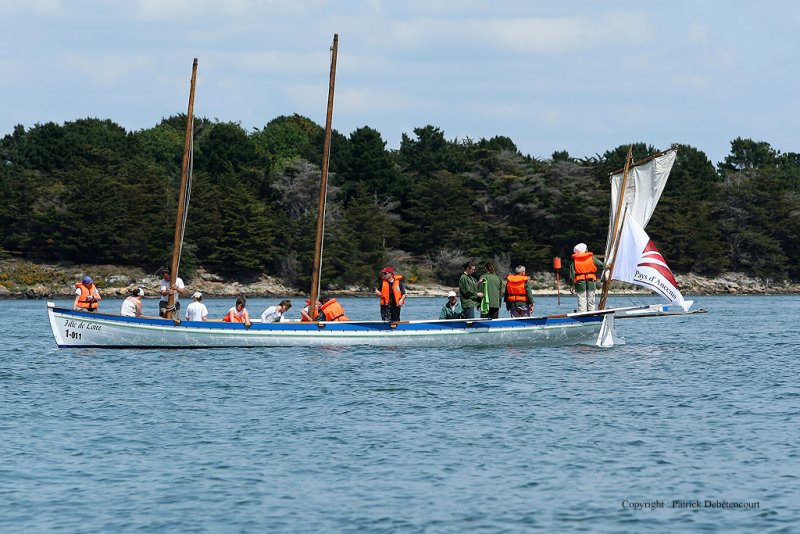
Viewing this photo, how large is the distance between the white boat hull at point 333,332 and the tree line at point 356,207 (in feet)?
222

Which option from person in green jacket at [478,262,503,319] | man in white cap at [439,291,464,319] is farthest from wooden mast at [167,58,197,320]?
person in green jacket at [478,262,503,319]

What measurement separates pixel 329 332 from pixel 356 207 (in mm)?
75803

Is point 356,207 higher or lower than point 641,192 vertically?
higher

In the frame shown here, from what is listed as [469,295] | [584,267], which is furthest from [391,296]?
[584,267]

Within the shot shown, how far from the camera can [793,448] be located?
2162 cm

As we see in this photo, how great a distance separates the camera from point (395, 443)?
22.5m

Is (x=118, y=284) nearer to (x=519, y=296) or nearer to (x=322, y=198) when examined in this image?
(x=322, y=198)

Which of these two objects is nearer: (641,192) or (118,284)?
(641,192)

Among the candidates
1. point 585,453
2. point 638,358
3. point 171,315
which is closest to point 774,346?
point 638,358

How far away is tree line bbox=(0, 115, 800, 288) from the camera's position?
354ft

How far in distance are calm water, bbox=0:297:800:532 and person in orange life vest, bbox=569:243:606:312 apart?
178cm

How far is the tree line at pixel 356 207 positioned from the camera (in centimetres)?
10781

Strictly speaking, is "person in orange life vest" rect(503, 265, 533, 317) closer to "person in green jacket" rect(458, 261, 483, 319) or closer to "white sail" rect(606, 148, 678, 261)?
"person in green jacket" rect(458, 261, 483, 319)

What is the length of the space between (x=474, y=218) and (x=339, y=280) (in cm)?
1566
